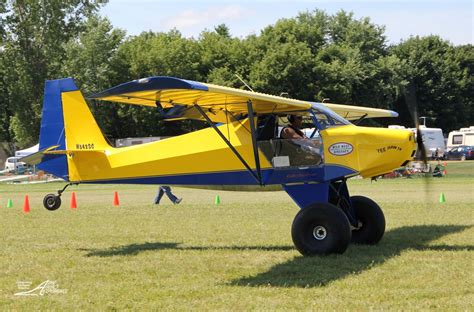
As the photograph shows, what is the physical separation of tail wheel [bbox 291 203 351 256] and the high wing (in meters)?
1.91

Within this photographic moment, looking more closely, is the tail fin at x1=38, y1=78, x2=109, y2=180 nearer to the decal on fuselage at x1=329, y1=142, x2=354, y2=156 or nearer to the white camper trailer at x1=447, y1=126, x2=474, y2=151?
the decal on fuselage at x1=329, y1=142, x2=354, y2=156

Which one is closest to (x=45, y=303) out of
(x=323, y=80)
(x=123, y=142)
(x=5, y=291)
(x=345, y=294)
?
(x=5, y=291)

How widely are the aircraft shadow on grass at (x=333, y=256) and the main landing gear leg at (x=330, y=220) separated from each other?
0.68ft

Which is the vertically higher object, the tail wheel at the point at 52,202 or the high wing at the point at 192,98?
the high wing at the point at 192,98

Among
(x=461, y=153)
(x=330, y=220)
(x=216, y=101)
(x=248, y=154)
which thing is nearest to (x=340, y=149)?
(x=330, y=220)

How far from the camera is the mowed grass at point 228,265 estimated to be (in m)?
8.05

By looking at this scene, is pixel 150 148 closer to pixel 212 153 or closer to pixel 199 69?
pixel 212 153

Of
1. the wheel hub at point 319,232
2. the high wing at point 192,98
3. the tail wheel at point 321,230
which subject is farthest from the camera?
the wheel hub at point 319,232

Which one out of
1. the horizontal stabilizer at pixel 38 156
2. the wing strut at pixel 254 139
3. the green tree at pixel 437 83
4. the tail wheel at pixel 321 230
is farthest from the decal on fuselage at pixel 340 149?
the green tree at pixel 437 83

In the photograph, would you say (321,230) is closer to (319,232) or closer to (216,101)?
(319,232)

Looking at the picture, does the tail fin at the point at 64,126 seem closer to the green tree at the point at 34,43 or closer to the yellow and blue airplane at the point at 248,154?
the yellow and blue airplane at the point at 248,154

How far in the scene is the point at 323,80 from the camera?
6675 cm

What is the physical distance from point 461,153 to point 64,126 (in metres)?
54.3

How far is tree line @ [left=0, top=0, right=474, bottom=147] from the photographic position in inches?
2506
